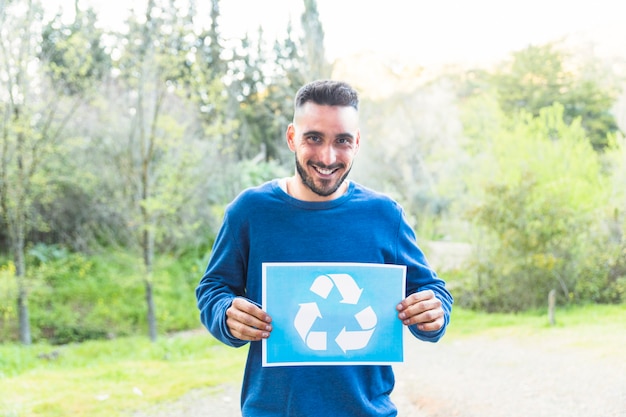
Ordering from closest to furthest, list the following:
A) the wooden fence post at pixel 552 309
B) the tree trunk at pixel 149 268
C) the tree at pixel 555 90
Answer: the wooden fence post at pixel 552 309, the tree at pixel 555 90, the tree trunk at pixel 149 268

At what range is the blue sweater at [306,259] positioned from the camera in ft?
3.39

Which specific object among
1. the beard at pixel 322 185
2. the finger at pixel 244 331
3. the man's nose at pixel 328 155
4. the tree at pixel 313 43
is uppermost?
the tree at pixel 313 43

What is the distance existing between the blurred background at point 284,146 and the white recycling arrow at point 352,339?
2.34m

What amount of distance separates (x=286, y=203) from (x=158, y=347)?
4.17 metres

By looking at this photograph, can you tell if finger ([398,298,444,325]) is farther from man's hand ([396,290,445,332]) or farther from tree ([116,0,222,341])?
tree ([116,0,222,341])

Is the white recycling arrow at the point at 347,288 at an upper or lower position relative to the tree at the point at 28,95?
lower

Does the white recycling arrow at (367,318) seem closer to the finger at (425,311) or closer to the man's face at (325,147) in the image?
the finger at (425,311)

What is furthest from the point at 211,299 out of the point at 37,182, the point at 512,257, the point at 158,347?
the point at 37,182

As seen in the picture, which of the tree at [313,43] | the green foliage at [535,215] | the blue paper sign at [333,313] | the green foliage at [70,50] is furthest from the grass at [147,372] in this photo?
the green foliage at [70,50]

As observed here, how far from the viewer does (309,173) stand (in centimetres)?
107

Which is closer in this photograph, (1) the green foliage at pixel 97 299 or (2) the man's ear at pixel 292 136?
(2) the man's ear at pixel 292 136

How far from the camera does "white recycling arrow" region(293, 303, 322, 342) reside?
102cm

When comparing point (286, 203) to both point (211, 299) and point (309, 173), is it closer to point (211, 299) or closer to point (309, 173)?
point (309, 173)

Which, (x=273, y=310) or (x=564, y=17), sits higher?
(x=564, y=17)
